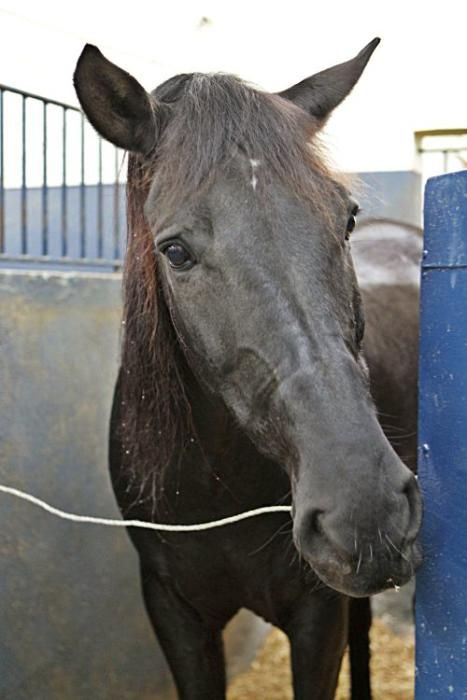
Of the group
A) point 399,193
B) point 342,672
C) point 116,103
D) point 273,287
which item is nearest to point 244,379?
point 273,287

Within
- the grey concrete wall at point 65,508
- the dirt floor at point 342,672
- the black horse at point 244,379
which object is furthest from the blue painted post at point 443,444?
the dirt floor at point 342,672

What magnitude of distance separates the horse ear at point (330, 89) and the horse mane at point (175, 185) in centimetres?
→ 17

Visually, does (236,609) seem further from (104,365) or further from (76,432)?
(104,365)

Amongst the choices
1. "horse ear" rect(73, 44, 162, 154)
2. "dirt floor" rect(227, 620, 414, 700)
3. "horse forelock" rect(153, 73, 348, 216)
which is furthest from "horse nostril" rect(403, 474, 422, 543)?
"dirt floor" rect(227, 620, 414, 700)

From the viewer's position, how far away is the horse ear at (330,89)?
2412 mm

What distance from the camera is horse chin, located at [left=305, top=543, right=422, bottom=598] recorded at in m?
1.61

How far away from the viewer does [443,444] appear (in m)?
1.84

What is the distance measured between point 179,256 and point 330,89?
2.45 ft

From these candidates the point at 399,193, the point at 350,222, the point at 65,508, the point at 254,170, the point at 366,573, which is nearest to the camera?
the point at 366,573

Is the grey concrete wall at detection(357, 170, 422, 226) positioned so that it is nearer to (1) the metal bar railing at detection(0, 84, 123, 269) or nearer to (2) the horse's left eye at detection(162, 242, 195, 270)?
(1) the metal bar railing at detection(0, 84, 123, 269)

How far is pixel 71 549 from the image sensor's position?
3.41 m

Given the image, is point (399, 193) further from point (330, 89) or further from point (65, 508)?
point (330, 89)

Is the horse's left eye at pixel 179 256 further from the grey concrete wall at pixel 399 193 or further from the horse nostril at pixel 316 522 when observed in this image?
the grey concrete wall at pixel 399 193

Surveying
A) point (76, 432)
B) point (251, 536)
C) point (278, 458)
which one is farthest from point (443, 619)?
point (76, 432)
